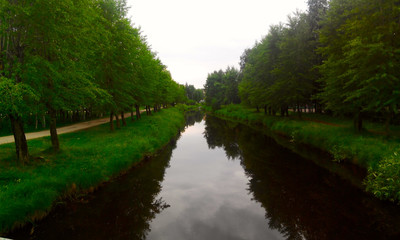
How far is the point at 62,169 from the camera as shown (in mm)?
10797

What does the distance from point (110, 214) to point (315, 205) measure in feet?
32.1

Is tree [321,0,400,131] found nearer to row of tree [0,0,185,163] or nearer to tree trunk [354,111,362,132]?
tree trunk [354,111,362,132]

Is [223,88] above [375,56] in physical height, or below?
above

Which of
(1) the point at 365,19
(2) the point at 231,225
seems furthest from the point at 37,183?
(1) the point at 365,19

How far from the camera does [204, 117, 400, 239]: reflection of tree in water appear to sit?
314 inches

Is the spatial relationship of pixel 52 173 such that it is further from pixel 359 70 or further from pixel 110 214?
pixel 359 70

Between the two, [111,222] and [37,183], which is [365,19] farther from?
[37,183]

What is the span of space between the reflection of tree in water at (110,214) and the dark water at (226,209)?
3 centimetres

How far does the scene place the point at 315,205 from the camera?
992cm

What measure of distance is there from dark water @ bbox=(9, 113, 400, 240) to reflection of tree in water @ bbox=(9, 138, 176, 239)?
3cm

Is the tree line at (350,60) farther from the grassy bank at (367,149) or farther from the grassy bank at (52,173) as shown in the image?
the grassy bank at (52,173)

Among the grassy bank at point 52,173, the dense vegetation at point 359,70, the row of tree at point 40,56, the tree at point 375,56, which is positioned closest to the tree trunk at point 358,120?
the dense vegetation at point 359,70

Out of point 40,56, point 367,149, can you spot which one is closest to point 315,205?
point 367,149

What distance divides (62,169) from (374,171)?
17.1 meters
